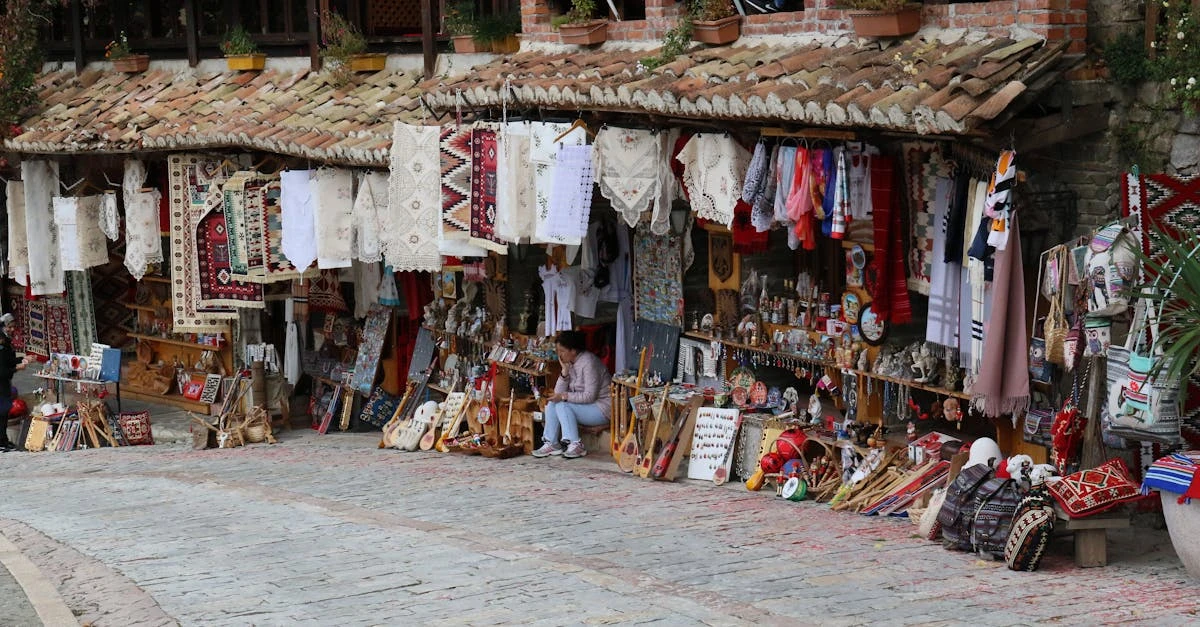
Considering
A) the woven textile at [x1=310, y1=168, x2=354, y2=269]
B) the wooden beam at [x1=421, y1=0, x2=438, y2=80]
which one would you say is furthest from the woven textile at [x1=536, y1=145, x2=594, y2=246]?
the wooden beam at [x1=421, y1=0, x2=438, y2=80]

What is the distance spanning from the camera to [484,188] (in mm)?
12977

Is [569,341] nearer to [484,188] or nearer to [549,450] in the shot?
[549,450]

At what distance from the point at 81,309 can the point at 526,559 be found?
12.4 metres

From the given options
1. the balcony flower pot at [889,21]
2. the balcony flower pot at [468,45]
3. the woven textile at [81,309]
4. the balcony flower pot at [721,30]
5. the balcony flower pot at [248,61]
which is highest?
the balcony flower pot at [248,61]

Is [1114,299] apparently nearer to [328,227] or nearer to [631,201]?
[631,201]

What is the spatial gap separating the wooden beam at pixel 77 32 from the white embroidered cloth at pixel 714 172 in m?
10.7

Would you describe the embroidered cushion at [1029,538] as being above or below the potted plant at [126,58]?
below

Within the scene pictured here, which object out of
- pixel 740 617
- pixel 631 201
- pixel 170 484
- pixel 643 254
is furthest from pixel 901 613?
pixel 170 484

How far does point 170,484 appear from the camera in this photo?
14016 millimetres

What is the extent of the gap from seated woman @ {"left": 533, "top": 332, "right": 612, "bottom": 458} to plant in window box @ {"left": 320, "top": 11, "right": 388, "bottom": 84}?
385cm

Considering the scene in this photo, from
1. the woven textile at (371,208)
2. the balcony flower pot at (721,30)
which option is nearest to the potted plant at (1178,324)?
the balcony flower pot at (721,30)

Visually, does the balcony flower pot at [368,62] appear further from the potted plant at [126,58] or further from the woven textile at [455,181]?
the potted plant at [126,58]

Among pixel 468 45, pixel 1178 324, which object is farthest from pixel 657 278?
pixel 1178 324

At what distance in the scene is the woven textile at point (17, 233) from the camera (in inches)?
749
